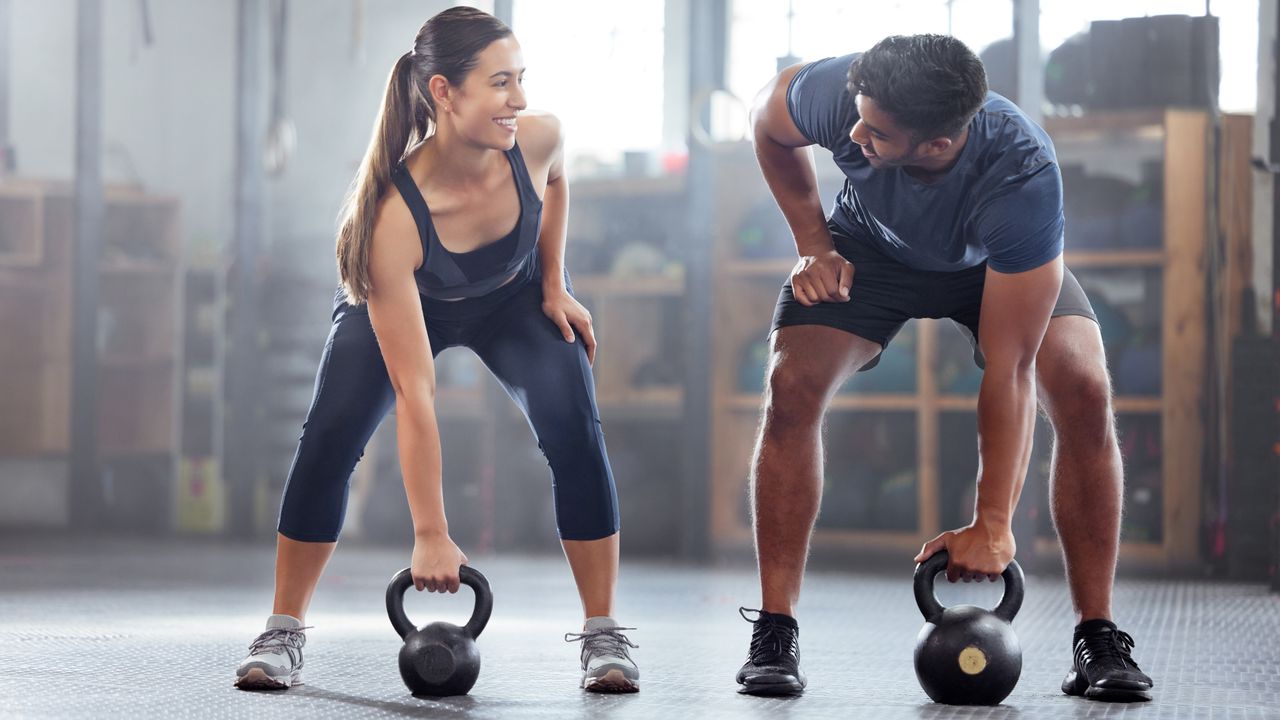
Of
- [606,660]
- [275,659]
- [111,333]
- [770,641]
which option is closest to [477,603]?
[606,660]

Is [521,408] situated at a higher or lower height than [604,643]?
higher

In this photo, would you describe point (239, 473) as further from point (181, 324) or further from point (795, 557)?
point (795, 557)

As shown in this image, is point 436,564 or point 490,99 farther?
point 490,99

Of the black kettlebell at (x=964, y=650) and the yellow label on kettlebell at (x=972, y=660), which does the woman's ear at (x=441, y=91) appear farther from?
the yellow label on kettlebell at (x=972, y=660)

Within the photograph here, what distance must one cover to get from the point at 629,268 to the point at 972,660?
4.26m

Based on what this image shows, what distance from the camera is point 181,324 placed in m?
7.00

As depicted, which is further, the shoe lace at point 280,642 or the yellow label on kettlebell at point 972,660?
the shoe lace at point 280,642

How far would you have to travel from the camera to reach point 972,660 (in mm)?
2012

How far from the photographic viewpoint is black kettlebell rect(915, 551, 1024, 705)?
2012 mm

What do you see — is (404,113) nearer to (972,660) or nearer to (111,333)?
(972,660)

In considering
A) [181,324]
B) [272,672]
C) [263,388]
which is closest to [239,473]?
[263,388]

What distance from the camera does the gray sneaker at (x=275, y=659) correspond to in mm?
2137

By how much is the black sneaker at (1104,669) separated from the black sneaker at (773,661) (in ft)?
1.45

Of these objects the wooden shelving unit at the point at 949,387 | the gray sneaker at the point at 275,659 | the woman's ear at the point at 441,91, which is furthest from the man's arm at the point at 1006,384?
the wooden shelving unit at the point at 949,387
